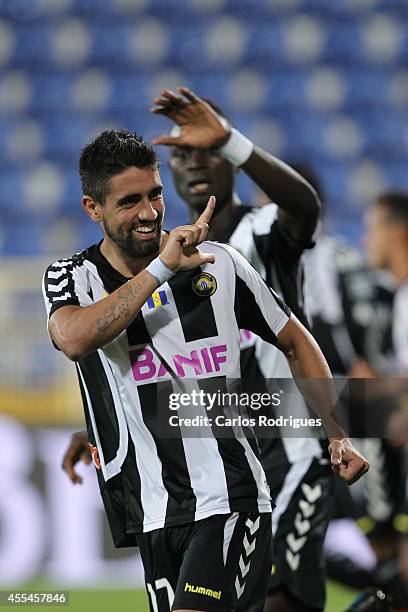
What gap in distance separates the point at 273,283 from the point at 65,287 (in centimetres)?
134

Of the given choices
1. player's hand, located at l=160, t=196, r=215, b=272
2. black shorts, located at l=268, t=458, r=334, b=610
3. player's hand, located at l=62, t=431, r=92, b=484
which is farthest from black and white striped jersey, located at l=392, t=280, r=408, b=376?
player's hand, located at l=160, t=196, r=215, b=272

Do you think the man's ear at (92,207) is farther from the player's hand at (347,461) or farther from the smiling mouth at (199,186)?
the smiling mouth at (199,186)

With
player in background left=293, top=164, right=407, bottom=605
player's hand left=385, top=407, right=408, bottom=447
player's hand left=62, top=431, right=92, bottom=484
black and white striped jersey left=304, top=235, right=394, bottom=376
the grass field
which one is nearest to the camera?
player's hand left=62, top=431, right=92, bottom=484

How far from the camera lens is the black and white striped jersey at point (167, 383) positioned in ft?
10.3

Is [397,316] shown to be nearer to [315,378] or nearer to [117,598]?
[117,598]

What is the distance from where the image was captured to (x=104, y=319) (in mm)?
2914

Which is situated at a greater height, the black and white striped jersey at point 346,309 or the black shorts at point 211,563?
the black and white striped jersey at point 346,309

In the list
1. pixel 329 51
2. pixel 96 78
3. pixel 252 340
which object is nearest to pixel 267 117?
pixel 329 51

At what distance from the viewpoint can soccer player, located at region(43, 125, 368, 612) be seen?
311 cm

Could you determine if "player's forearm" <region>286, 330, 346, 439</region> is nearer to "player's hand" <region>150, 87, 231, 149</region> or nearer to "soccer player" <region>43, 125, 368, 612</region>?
"soccer player" <region>43, 125, 368, 612</region>

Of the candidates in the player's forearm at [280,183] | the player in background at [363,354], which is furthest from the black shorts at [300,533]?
the player in background at [363,354]

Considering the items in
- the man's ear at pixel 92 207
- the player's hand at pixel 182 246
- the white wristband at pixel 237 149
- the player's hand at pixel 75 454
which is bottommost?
the player's hand at pixel 75 454

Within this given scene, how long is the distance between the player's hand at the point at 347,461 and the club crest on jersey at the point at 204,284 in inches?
22.2

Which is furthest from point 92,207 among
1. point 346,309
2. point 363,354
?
point 363,354
